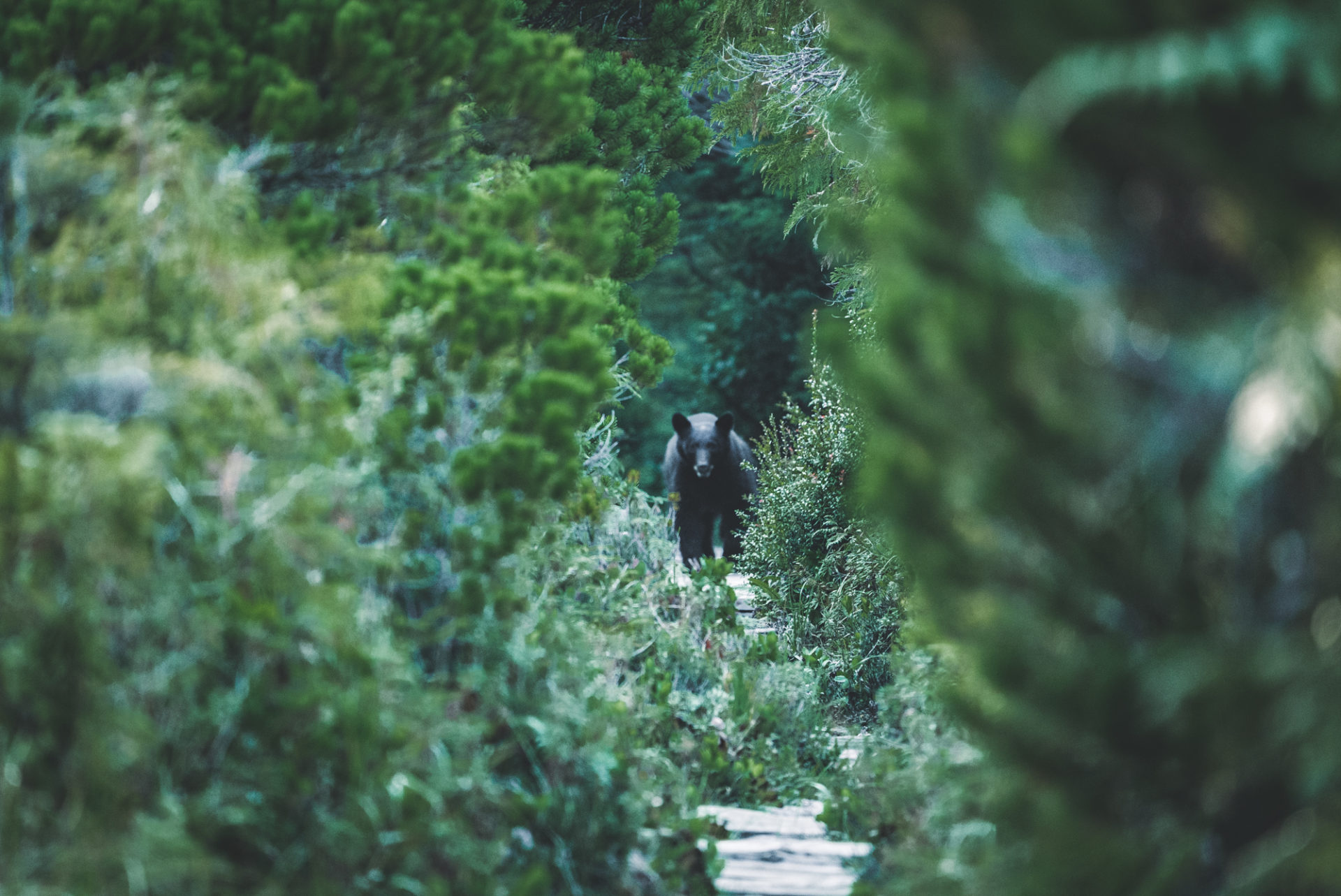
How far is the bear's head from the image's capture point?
442 inches

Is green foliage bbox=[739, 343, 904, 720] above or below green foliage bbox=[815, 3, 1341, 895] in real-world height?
above

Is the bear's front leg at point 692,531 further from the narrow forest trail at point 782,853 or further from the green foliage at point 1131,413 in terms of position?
the green foliage at point 1131,413

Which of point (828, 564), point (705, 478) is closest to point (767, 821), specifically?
point (828, 564)

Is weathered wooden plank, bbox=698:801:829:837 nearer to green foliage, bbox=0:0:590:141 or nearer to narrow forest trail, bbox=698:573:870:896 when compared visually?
narrow forest trail, bbox=698:573:870:896

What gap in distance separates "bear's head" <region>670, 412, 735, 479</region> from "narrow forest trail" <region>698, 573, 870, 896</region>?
231 inches

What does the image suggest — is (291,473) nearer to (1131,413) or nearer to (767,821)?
(1131,413)

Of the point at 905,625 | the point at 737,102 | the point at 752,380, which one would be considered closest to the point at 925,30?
the point at 905,625


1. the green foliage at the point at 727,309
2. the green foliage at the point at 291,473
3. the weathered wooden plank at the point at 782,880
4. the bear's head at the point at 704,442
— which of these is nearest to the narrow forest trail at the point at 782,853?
the weathered wooden plank at the point at 782,880

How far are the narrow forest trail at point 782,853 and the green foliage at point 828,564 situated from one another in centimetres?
175

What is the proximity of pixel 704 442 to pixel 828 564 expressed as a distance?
9.47 feet

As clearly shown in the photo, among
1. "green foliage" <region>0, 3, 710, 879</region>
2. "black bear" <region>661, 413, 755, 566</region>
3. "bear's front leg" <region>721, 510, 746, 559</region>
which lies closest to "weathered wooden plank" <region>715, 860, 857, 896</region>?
"green foliage" <region>0, 3, 710, 879</region>

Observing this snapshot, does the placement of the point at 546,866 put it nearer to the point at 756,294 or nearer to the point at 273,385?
the point at 273,385

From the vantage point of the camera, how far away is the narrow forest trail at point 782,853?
4.32m

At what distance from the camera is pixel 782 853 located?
4.73 m
